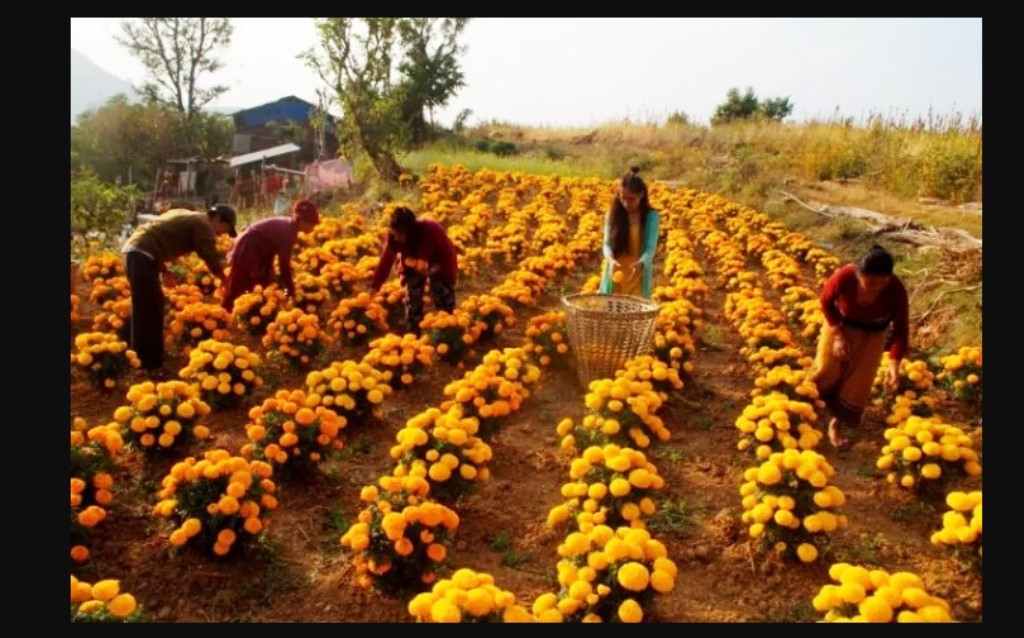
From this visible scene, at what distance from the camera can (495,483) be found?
471 cm

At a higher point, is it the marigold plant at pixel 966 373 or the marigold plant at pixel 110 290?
the marigold plant at pixel 110 290

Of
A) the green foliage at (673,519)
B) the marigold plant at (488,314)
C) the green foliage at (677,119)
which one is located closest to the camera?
the green foliage at (673,519)

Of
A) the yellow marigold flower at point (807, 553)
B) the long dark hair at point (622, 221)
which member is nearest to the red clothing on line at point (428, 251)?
the long dark hair at point (622, 221)

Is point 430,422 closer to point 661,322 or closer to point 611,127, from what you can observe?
point 661,322

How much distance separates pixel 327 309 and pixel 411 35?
13.5m

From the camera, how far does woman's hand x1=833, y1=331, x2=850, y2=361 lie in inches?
195

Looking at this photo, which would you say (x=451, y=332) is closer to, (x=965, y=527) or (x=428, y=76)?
(x=965, y=527)

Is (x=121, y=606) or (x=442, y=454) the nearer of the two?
(x=121, y=606)

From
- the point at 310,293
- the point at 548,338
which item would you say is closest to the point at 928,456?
the point at 548,338

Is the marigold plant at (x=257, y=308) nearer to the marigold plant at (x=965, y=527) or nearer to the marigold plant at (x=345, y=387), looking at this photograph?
the marigold plant at (x=345, y=387)

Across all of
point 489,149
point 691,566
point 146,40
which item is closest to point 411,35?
point 489,149

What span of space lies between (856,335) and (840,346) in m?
0.16

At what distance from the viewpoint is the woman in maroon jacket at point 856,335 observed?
15.5 ft

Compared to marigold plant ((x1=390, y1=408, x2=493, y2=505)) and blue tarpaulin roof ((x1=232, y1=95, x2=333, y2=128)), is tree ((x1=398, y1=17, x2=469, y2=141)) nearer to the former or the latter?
blue tarpaulin roof ((x1=232, y1=95, x2=333, y2=128))
